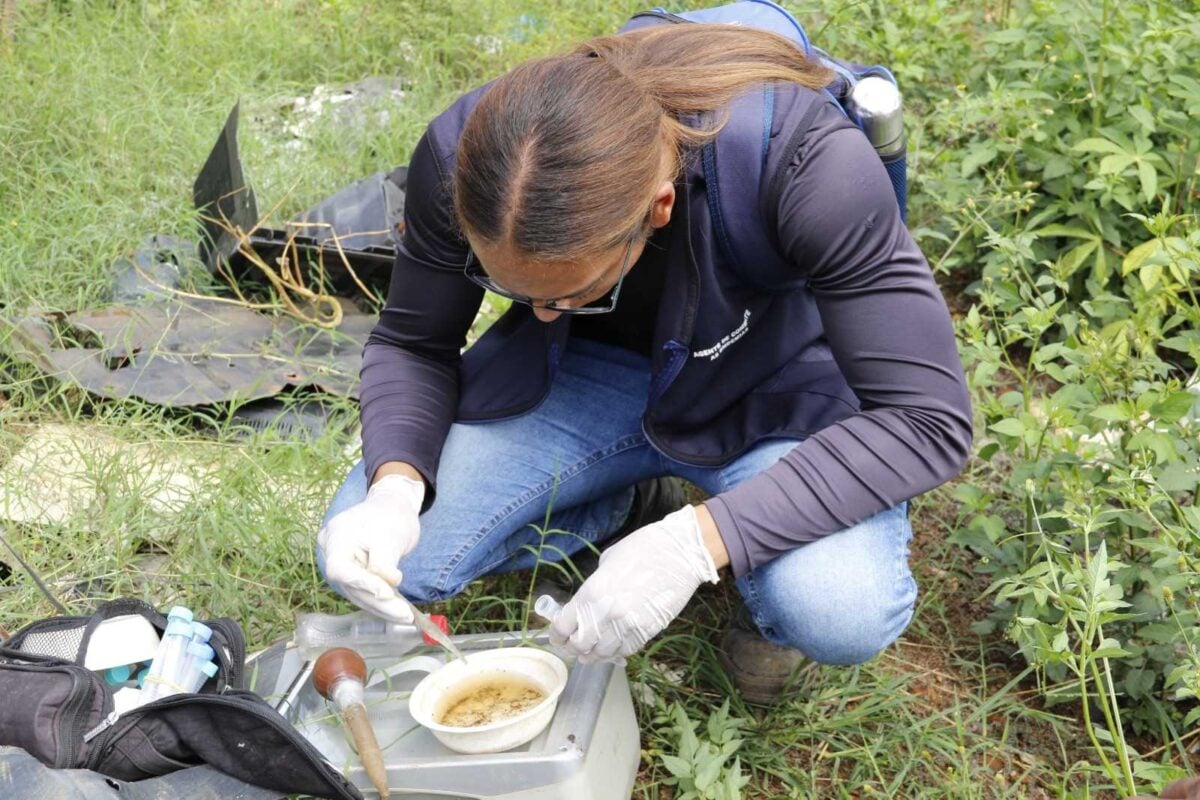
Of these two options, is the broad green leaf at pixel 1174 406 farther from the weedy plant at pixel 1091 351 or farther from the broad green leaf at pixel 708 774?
the broad green leaf at pixel 708 774

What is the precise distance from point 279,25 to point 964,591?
127 inches

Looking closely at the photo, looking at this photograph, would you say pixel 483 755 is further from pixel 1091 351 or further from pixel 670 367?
pixel 1091 351

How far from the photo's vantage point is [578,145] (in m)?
1.51

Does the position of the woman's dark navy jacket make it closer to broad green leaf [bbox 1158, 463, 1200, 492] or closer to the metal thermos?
the metal thermos

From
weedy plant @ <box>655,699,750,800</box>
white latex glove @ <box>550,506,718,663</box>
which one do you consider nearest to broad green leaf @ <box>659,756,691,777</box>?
weedy plant @ <box>655,699,750,800</box>

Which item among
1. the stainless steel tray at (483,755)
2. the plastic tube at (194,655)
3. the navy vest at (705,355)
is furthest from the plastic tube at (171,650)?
the navy vest at (705,355)

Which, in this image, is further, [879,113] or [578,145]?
[879,113]

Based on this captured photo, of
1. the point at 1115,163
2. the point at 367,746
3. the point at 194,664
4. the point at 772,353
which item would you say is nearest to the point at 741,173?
the point at 772,353

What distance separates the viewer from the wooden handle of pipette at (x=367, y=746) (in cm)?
157

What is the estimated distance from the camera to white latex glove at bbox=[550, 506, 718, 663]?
1.65 meters

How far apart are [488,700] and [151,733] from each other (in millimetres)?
447

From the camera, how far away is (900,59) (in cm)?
312

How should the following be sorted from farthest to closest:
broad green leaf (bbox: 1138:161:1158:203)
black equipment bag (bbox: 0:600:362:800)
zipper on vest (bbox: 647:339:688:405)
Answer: broad green leaf (bbox: 1138:161:1158:203)
zipper on vest (bbox: 647:339:688:405)
black equipment bag (bbox: 0:600:362:800)

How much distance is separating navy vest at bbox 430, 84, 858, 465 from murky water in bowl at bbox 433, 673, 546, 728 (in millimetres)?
461
